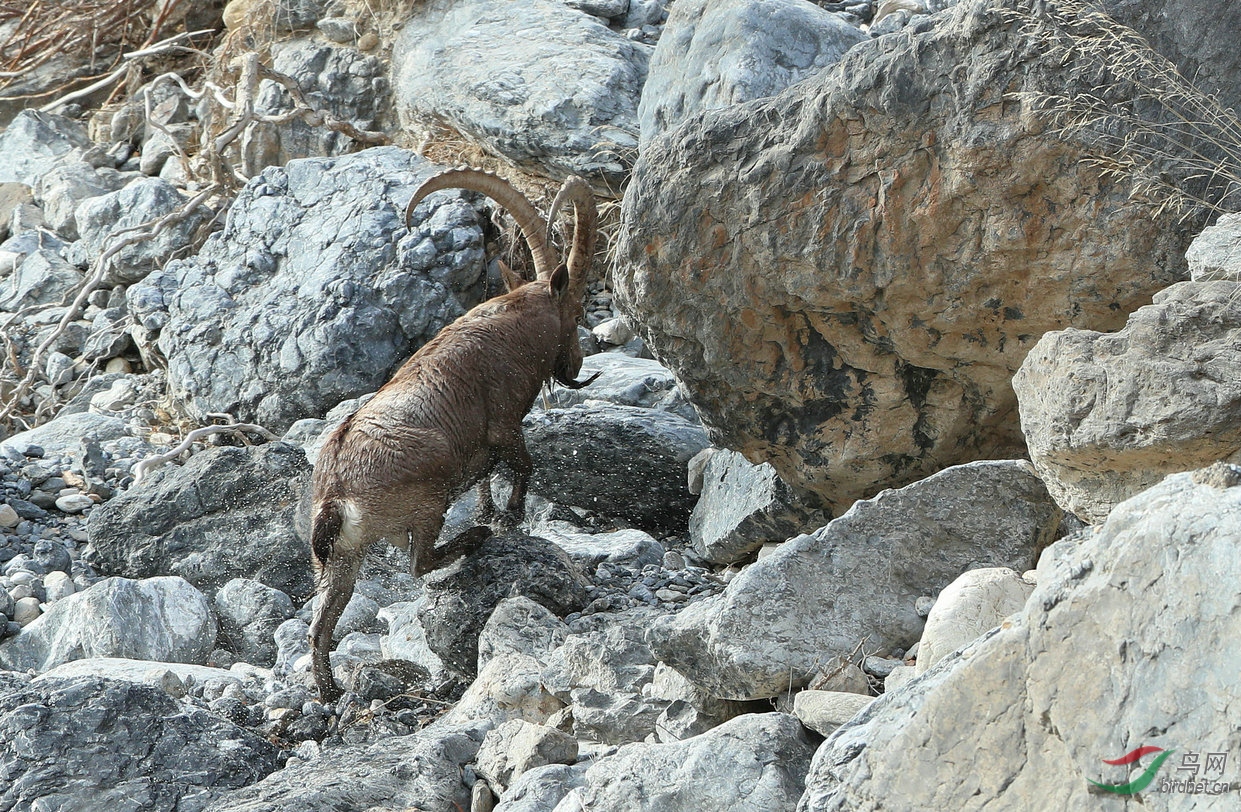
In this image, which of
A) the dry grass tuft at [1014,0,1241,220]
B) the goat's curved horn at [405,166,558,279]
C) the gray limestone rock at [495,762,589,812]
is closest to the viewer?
the gray limestone rock at [495,762,589,812]

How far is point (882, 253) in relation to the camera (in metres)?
4.94

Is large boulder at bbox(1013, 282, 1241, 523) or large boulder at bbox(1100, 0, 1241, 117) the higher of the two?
large boulder at bbox(1100, 0, 1241, 117)

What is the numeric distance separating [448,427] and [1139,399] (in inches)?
137

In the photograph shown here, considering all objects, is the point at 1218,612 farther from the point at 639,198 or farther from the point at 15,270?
the point at 15,270

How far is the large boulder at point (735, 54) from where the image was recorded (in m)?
7.84

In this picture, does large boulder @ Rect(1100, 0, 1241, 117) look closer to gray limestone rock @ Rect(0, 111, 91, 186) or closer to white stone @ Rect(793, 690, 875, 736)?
white stone @ Rect(793, 690, 875, 736)

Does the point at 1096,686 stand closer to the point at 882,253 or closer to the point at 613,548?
the point at 882,253

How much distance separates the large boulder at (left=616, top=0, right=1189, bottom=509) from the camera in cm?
459

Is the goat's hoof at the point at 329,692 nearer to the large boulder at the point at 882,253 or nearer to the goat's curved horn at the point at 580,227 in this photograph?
the large boulder at the point at 882,253

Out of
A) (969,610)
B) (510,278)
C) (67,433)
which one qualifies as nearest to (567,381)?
(510,278)

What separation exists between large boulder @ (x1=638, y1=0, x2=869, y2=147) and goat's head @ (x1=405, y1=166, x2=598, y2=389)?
1.53 meters

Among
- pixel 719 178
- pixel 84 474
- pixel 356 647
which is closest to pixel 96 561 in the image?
pixel 84 474

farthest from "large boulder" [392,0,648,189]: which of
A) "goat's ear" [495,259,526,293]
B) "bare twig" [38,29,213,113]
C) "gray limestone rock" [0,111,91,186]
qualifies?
"gray limestone rock" [0,111,91,186]

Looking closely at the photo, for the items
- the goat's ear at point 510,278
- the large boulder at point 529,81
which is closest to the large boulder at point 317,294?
the large boulder at point 529,81
